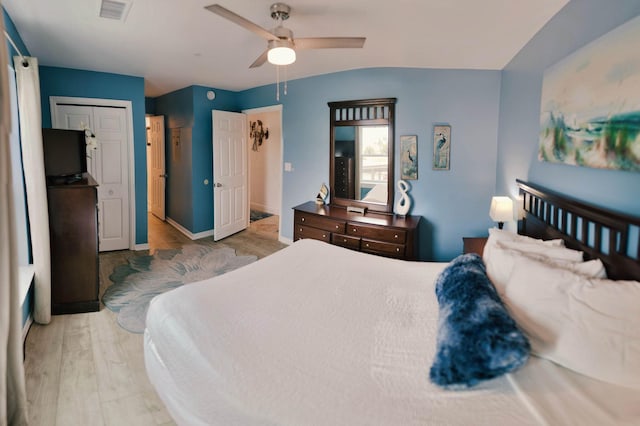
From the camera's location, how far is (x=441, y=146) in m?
4.09

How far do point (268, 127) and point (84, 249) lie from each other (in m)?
5.03

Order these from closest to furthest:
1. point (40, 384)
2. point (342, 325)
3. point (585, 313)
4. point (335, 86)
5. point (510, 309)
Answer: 1. point (585, 313)
2. point (510, 309)
3. point (342, 325)
4. point (40, 384)
5. point (335, 86)

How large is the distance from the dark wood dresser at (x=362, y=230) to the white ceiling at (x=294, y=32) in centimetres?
167

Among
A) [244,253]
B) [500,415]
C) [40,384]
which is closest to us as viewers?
[500,415]

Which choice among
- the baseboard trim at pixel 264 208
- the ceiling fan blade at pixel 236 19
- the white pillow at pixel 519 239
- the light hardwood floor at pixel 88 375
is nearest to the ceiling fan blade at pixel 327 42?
the ceiling fan blade at pixel 236 19

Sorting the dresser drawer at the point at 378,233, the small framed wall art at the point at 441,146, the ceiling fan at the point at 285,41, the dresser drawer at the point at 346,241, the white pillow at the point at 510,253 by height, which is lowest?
the dresser drawer at the point at 346,241

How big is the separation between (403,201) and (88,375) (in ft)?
10.7

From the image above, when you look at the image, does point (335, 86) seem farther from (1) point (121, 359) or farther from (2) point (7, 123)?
(2) point (7, 123)

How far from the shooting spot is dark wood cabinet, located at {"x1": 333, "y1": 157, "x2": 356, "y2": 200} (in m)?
4.60

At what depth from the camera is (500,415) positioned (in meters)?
1.20

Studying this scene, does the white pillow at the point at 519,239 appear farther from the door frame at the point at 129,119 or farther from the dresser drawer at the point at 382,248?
the door frame at the point at 129,119

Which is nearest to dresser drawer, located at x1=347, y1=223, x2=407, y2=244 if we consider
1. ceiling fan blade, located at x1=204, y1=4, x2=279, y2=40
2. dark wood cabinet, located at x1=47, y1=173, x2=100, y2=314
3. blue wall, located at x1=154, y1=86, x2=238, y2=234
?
ceiling fan blade, located at x1=204, y1=4, x2=279, y2=40

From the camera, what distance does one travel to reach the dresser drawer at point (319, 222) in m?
4.17

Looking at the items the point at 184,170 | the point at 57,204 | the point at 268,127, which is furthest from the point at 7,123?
the point at 268,127
